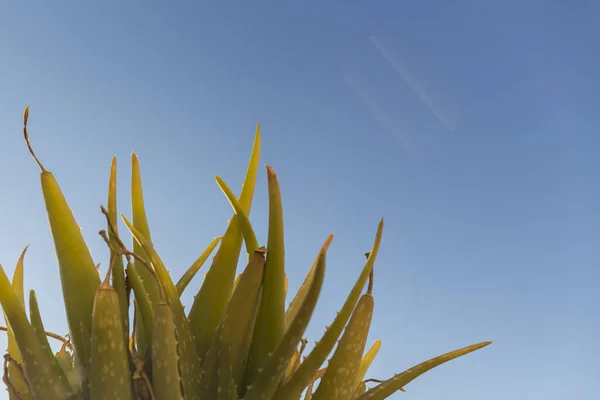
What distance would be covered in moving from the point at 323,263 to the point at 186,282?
35 centimetres

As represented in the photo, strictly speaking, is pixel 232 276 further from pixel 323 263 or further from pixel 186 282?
pixel 323 263

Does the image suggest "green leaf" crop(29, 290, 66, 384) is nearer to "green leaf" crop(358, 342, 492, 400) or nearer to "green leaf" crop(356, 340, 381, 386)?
"green leaf" crop(358, 342, 492, 400)

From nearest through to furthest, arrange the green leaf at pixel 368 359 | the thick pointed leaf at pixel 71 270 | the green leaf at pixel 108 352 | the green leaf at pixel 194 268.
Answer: the green leaf at pixel 108 352, the thick pointed leaf at pixel 71 270, the green leaf at pixel 194 268, the green leaf at pixel 368 359

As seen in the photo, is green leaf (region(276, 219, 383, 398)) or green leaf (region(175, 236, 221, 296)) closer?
green leaf (region(276, 219, 383, 398))

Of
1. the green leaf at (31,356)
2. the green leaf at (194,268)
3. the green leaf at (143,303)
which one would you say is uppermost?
the green leaf at (194,268)

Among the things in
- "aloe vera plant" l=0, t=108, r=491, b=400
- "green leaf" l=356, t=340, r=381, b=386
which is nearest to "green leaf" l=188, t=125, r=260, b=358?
"aloe vera plant" l=0, t=108, r=491, b=400

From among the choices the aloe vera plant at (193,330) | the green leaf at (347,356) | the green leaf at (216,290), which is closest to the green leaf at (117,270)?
the aloe vera plant at (193,330)

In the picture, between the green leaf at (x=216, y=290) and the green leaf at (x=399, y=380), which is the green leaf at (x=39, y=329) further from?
the green leaf at (x=399, y=380)

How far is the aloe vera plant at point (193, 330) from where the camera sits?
Result: 0.77 m

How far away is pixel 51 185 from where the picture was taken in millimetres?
854

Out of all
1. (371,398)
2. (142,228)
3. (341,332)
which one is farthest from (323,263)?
(142,228)

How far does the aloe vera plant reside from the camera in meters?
0.77

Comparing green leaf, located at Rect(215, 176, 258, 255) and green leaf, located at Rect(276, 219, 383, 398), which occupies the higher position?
green leaf, located at Rect(215, 176, 258, 255)

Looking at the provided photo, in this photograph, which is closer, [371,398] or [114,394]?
[114,394]
